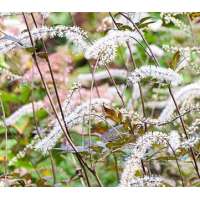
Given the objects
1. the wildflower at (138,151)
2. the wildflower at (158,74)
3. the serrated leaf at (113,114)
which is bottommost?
the wildflower at (138,151)

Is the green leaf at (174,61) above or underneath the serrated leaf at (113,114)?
above

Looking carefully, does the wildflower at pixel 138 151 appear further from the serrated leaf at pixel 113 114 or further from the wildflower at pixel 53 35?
the wildflower at pixel 53 35

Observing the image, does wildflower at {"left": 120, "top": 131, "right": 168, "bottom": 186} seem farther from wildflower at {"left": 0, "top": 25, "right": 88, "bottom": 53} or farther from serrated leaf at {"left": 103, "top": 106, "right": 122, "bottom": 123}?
wildflower at {"left": 0, "top": 25, "right": 88, "bottom": 53}

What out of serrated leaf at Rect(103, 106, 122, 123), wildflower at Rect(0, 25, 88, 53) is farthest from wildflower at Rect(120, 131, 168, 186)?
wildflower at Rect(0, 25, 88, 53)

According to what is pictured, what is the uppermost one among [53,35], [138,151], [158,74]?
[53,35]

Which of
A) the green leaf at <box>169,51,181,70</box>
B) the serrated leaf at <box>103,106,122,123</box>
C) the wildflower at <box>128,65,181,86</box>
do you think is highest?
the green leaf at <box>169,51,181,70</box>

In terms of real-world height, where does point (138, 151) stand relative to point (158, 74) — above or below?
below

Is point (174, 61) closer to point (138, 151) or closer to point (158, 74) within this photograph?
point (158, 74)

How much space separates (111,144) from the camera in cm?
102

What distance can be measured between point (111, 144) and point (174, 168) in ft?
1.35

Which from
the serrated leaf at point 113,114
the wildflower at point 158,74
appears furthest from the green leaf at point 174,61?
the serrated leaf at point 113,114

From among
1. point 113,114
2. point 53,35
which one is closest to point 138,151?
point 113,114

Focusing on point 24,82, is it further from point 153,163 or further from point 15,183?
point 153,163
